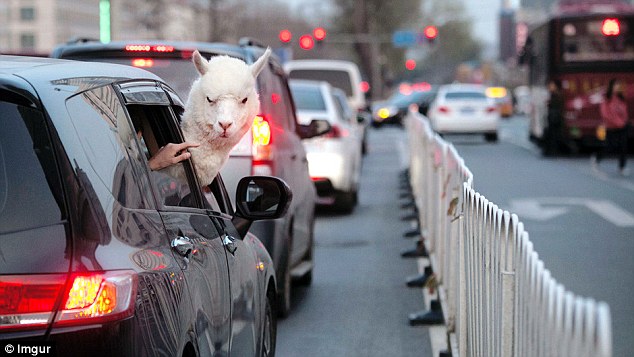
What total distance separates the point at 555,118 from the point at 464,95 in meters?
9.22

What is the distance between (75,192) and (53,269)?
231mm

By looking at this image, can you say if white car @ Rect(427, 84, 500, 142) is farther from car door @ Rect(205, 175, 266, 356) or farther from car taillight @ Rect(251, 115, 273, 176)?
car door @ Rect(205, 175, 266, 356)

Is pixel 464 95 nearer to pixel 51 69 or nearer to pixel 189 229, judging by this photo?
pixel 189 229

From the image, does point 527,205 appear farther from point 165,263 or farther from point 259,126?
point 165,263

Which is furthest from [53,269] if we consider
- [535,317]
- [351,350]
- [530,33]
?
[530,33]

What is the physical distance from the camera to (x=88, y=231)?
3.48 m

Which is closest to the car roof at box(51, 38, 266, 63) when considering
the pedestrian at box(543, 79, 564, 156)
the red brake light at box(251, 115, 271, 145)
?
the red brake light at box(251, 115, 271, 145)

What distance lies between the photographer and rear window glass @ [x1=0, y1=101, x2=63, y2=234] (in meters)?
3.46

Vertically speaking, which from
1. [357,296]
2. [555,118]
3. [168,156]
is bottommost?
[357,296]

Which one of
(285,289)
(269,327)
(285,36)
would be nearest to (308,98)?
(285,289)

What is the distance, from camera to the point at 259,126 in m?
9.20

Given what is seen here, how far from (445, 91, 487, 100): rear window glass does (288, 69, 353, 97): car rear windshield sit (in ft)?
31.4

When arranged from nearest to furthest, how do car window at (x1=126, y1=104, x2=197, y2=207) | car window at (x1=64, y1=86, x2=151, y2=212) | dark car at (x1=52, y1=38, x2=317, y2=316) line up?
car window at (x1=64, y1=86, x2=151, y2=212)
car window at (x1=126, y1=104, x2=197, y2=207)
dark car at (x1=52, y1=38, x2=317, y2=316)

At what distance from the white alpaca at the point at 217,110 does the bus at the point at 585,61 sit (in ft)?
81.8
